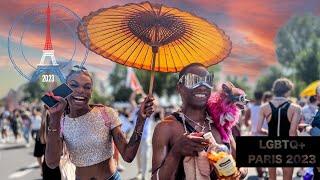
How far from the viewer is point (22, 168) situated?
13.5 meters

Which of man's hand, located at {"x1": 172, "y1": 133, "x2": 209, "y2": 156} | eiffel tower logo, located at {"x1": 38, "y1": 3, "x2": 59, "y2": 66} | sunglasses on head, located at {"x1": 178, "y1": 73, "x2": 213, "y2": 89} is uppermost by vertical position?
eiffel tower logo, located at {"x1": 38, "y1": 3, "x2": 59, "y2": 66}

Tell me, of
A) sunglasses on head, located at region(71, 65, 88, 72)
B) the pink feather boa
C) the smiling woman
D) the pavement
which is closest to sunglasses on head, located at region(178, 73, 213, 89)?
the pink feather boa

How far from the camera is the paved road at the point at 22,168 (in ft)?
38.5

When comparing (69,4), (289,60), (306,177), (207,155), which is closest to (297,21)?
(289,60)

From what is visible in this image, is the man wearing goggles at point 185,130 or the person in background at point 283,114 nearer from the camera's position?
the man wearing goggles at point 185,130

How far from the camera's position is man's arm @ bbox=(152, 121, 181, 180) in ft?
11.0

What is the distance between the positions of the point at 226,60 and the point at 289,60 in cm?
70

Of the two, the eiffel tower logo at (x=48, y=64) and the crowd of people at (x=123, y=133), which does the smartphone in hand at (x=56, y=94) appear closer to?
the crowd of people at (x=123, y=133)

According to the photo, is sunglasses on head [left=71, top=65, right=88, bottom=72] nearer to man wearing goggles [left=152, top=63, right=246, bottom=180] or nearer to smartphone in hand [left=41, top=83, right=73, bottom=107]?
smartphone in hand [left=41, top=83, right=73, bottom=107]

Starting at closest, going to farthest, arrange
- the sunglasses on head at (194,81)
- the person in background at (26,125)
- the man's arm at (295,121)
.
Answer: the sunglasses on head at (194,81)
the man's arm at (295,121)
the person in background at (26,125)

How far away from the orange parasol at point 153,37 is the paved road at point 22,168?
7.29 meters

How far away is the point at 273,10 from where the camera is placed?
4.04 meters

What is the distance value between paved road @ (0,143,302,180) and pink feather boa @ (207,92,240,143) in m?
7.40

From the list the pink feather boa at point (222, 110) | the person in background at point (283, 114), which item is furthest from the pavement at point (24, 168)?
the pink feather boa at point (222, 110)
